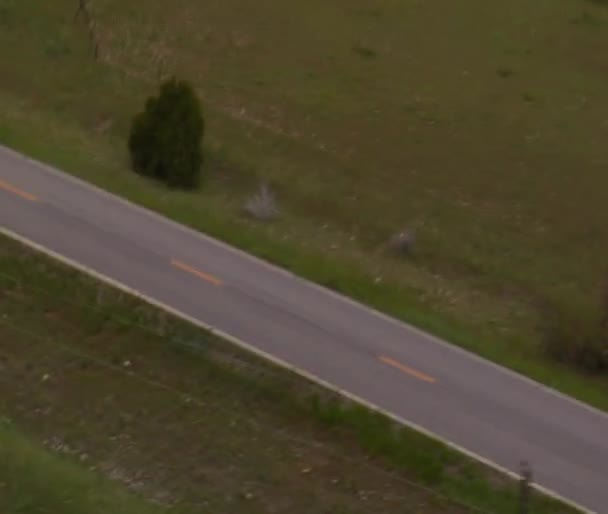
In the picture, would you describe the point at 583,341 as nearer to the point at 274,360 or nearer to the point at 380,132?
the point at 274,360

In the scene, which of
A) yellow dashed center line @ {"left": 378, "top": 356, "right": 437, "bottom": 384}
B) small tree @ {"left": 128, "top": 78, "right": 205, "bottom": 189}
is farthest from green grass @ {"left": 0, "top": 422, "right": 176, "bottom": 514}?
small tree @ {"left": 128, "top": 78, "right": 205, "bottom": 189}

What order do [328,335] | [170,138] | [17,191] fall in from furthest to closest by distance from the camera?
[170,138]
[17,191]
[328,335]

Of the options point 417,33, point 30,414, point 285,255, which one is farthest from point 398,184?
point 30,414

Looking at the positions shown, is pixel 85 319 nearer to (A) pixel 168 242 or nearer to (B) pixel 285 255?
(A) pixel 168 242

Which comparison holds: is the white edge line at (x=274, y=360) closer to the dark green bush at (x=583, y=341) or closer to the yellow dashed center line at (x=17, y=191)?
the yellow dashed center line at (x=17, y=191)

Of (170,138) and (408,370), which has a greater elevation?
(170,138)

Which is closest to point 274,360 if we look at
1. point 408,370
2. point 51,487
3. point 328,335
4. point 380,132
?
point 328,335
